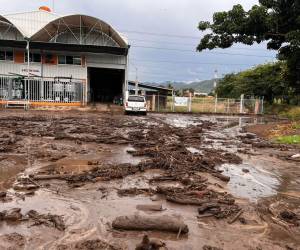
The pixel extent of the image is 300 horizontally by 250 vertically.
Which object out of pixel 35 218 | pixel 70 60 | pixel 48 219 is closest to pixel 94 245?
pixel 48 219

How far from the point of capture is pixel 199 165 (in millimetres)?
10430

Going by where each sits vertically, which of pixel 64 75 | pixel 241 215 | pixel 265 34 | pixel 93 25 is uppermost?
pixel 93 25

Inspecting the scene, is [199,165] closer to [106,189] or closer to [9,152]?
[106,189]

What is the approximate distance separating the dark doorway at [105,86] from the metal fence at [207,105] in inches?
307

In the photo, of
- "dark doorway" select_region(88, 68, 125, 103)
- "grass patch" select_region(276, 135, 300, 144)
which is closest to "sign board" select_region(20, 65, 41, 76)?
"dark doorway" select_region(88, 68, 125, 103)

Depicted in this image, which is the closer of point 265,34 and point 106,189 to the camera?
point 106,189

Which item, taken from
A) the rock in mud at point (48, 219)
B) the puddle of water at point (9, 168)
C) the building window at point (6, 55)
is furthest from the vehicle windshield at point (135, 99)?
the rock in mud at point (48, 219)

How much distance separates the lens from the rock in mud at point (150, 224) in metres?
5.63

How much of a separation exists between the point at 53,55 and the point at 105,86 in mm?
10591

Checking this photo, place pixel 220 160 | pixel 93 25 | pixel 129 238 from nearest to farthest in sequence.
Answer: pixel 129 238 → pixel 220 160 → pixel 93 25

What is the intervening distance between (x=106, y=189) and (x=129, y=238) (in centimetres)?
267

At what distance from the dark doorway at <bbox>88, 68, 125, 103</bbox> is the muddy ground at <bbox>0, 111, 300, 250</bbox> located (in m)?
35.5

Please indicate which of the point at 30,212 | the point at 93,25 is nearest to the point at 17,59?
the point at 93,25

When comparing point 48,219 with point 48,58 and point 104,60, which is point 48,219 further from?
point 48,58
